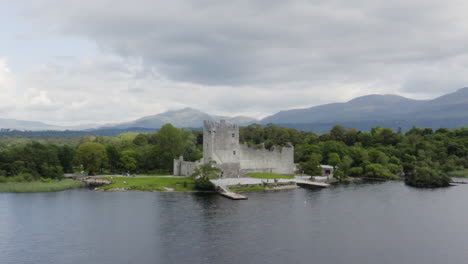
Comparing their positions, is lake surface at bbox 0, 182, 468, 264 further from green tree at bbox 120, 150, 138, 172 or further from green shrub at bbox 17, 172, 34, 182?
green tree at bbox 120, 150, 138, 172

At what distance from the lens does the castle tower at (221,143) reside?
58.2 m

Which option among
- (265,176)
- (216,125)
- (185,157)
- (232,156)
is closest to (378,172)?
(265,176)

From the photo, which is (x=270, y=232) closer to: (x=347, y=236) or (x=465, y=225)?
(x=347, y=236)

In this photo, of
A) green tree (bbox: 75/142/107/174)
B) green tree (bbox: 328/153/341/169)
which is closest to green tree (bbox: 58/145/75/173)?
green tree (bbox: 75/142/107/174)

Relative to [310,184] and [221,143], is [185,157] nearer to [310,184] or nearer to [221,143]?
[221,143]

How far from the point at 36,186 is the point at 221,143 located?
1004 inches

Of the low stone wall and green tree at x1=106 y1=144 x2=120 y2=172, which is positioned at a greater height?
green tree at x1=106 y1=144 x2=120 y2=172

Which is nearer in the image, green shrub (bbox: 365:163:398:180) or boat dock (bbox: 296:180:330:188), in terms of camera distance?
boat dock (bbox: 296:180:330:188)

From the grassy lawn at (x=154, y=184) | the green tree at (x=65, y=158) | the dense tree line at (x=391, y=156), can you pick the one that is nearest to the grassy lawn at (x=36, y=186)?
the grassy lawn at (x=154, y=184)

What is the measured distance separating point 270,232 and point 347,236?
19.2ft

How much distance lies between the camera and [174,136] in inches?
2660

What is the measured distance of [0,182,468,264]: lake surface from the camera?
26062mm

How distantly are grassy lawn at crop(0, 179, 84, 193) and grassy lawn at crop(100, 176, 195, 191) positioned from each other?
546cm

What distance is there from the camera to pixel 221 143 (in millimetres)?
58969
